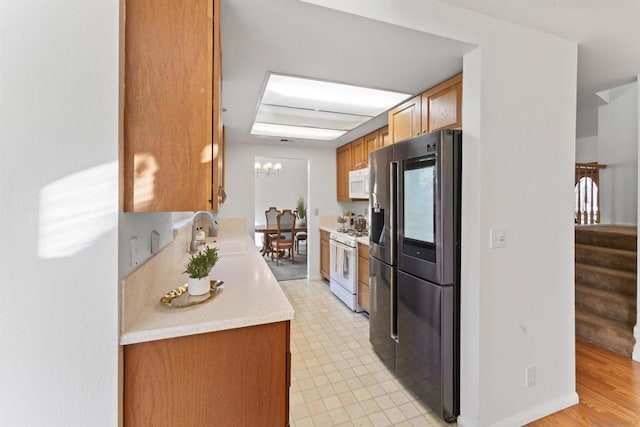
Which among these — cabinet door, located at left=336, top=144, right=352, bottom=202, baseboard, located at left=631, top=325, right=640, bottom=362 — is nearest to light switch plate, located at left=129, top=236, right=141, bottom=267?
cabinet door, located at left=336, top=144, right=352, bottom=202

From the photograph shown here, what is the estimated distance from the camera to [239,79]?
2.03 meters

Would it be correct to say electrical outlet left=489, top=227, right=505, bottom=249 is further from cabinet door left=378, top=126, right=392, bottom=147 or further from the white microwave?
the white microwave

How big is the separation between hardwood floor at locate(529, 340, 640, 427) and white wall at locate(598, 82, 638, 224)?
236 cm

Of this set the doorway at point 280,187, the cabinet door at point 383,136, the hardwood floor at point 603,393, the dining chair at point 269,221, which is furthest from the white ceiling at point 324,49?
the doorway at point 280,187

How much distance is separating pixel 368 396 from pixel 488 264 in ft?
3.90

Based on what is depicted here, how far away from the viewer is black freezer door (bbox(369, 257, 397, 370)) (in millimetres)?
2170

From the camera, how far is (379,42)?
1.55m

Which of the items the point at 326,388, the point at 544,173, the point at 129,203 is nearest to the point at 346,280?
the point at 326,388

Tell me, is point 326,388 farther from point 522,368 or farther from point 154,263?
point 154,263

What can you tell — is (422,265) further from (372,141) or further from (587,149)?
(587,149)

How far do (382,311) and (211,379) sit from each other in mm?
1612

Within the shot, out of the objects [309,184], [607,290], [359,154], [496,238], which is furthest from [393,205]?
[309,184]

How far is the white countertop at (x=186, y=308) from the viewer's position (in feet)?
3.14

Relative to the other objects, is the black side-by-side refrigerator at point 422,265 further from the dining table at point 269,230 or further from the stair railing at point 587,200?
the dining table at point 269,230
